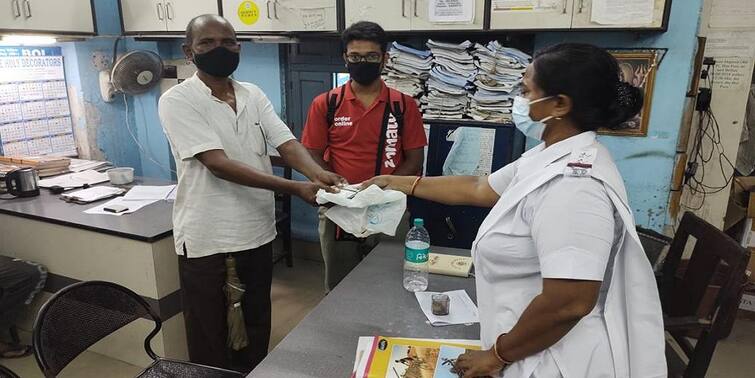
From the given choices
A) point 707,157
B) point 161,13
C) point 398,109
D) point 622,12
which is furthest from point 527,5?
point 161,13

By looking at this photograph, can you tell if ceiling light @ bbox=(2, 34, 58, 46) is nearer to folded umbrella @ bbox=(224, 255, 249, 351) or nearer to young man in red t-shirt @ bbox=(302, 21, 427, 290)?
young man in red t-shirt @ bbox=(302, 21, 427, 290)

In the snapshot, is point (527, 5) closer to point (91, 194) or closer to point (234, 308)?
point (234, 308)

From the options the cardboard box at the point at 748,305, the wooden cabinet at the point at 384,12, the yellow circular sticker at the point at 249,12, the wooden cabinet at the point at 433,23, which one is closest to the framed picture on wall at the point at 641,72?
the wooden cabinet at the point at 433,23

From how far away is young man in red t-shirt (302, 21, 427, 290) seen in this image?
221 centimetres

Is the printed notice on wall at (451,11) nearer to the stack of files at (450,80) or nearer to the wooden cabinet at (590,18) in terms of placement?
the stack of files at (450,80)

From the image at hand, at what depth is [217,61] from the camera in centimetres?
189

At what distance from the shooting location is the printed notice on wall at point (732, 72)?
2.67m

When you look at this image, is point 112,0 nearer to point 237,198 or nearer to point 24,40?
point 24,40

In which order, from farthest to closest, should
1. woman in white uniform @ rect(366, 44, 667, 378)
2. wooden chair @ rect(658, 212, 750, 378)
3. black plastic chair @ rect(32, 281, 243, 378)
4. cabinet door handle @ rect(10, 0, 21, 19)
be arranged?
1. cabinet door handle @ rect(10, 0, 21, 19)
2. wooden chair @ rect(658, 212, 750, 378)
3. black plastic chair @ rect(32, 281, 243, 378)
4. woman in white uniform @ rect(366, 44, 667, 378)

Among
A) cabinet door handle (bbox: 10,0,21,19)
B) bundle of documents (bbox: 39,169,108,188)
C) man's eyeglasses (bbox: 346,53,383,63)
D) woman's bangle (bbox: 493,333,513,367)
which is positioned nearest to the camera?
woman's bangle (bbox: 493,333,513,367)

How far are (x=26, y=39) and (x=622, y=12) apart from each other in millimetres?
3549

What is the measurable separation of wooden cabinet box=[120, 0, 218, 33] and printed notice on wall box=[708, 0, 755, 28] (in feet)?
9.81

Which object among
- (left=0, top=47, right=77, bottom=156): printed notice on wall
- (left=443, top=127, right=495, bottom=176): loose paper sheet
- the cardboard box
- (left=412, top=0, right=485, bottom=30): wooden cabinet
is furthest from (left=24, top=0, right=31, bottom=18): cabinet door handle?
the cardboard box

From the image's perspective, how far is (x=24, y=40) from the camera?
10.5 feet
